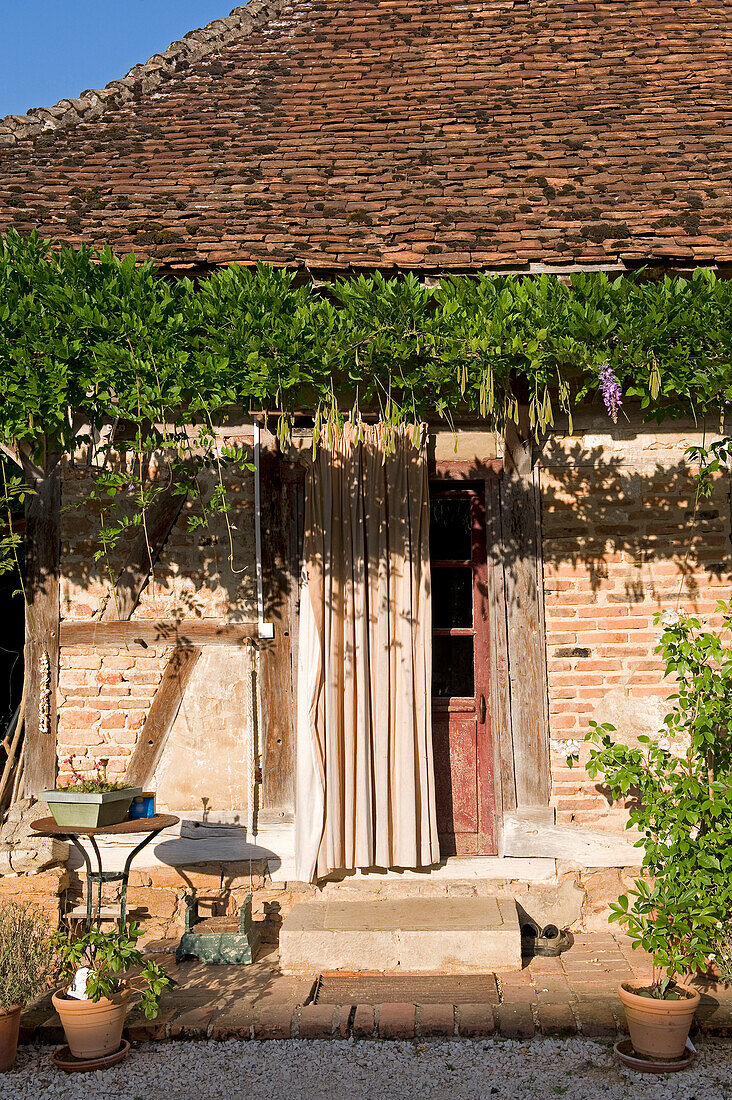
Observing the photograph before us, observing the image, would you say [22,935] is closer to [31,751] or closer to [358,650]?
[31,751]

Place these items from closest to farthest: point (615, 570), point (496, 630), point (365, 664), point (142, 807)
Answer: point (142, 807)
point (365, 664)
point (615, 570)
point (496, 630)

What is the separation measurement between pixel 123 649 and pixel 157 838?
1.09 metres

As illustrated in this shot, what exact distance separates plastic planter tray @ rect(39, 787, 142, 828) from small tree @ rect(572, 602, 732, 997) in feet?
7.69

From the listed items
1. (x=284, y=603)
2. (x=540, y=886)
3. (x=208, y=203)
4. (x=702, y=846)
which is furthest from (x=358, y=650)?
(x=208, y=203)

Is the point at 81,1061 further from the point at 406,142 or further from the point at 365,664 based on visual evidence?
the point at 406,142

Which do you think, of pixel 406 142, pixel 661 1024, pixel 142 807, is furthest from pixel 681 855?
pixel 406 142

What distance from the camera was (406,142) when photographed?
19.8 ft

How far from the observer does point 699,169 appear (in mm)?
5570

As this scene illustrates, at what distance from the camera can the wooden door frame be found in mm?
5301

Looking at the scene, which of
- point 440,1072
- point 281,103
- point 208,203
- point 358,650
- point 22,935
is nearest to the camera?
Answer: point 440,1072

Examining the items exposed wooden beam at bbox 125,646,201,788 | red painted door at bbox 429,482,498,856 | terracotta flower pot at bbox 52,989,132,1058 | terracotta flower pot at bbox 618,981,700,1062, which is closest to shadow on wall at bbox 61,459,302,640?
exposed wooden beam at bbox 125,646,201,788

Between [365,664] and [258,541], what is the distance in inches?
37.3

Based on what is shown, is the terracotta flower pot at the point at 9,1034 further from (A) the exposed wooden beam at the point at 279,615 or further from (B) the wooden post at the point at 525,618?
(B) the wooden post at the point at 525,618

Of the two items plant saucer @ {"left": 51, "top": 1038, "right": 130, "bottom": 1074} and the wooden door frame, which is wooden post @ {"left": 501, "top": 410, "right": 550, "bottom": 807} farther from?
plant saucer @ {"left": 51, "top": 1038, "right": 130, "bottom": 1074}
